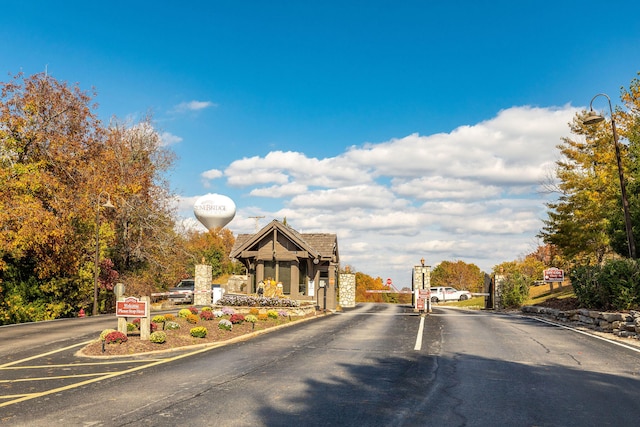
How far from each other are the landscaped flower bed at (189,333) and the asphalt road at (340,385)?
2.88 feet

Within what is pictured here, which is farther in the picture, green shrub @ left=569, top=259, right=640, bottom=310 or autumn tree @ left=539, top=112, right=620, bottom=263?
autumn tree @ left=539, top=112, right=620, bottom=263

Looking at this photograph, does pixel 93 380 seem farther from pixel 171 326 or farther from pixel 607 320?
pixel 607 320

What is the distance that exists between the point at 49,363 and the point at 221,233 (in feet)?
297

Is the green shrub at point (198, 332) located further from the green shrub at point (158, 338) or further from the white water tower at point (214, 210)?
the white water tower at point (214, 210)

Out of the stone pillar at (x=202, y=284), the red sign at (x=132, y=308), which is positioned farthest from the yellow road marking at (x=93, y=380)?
the stone pillar at (x=202, y=284)

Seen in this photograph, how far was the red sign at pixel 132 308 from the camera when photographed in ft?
50.7

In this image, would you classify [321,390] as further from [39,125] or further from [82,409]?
[39,125]

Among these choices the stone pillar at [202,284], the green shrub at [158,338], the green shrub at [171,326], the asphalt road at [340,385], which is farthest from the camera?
the stone pillar at [202,284]

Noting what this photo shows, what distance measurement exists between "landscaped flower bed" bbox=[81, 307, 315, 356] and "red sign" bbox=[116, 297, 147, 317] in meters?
0.83

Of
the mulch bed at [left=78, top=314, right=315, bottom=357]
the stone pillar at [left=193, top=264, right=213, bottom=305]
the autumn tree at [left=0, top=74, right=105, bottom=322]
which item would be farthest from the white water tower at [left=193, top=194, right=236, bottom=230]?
the mulch bed at [left=78, top=314, right=315, bottom=357]

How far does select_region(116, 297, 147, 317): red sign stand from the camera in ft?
50.7

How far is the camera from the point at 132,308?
50.8 ft

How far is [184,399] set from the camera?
29.3 feet

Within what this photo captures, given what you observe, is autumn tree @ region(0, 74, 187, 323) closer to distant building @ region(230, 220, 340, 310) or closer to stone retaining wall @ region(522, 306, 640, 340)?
distant building @ region(230, 220, 340, 310)
